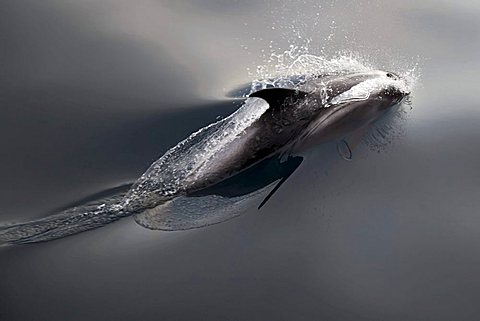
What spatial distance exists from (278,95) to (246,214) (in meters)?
1.67

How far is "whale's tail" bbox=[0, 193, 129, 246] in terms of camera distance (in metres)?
6.38

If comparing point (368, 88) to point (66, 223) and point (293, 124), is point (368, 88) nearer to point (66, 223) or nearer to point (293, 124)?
point (293, 124)

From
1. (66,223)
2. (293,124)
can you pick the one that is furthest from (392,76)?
(66,223)

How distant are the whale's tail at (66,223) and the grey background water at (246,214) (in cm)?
13

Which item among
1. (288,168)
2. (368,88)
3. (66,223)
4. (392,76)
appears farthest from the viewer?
(392,76)

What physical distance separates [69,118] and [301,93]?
2.84m

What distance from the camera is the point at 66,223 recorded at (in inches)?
260

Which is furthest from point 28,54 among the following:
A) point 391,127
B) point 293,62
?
point 391,127

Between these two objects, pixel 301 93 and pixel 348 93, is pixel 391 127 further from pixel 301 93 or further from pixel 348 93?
pixel 301 93

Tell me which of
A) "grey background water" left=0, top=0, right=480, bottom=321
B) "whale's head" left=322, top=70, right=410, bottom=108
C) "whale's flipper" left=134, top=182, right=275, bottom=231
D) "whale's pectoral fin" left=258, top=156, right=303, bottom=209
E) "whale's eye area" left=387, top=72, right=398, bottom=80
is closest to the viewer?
"grey background water" left=0, top=0, right=480, bottom=321

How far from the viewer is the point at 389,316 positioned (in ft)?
19.3

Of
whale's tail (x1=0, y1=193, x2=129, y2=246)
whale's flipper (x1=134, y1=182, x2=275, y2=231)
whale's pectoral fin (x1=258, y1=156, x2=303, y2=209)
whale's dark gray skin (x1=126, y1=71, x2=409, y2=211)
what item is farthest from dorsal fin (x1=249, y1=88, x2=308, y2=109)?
whale's tail (x1=0, y1=193, x2=129, y2=246)

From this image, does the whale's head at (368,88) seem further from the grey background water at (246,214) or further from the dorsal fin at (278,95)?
the dorsal fin at (278,95)

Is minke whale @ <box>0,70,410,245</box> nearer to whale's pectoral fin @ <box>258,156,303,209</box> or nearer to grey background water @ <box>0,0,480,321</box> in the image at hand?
whale's pectoral fin @ <box>258,156,303,209</box>
